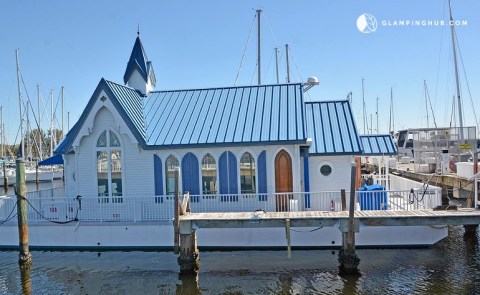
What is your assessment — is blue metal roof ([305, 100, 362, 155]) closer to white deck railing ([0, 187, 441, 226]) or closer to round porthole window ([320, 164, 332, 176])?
round porthole window ([320, 164, 332, 176])

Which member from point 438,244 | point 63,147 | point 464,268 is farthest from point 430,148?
point 63,147

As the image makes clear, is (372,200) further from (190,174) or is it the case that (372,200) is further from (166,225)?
(166,225)

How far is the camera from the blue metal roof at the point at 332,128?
18.0 m

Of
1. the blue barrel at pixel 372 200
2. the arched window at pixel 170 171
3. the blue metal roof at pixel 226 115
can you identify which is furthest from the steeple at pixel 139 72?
the blue barrel at pixel 372 200

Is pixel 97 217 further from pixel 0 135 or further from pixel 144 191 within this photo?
pixel 0 135

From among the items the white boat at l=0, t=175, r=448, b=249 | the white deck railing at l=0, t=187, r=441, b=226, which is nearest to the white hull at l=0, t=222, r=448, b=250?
the white boat at l=0, t=175, r=448, b=249

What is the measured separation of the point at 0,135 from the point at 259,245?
74145 millimetres

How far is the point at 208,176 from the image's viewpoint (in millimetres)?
17891

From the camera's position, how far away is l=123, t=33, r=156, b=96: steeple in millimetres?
21688

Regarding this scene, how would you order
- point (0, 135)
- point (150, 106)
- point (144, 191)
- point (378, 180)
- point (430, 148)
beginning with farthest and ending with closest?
point (0, 135)
point (430, 148)
point (378, 180)
point (150, 106)
point (144, 191)

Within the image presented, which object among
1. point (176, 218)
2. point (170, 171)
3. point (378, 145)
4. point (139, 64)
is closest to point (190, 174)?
point (170, 171)

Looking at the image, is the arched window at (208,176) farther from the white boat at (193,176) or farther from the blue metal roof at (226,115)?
the blue metal roof at (226,115)

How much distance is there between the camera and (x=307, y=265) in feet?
48.2

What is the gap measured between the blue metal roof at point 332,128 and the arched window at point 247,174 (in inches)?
99.0
